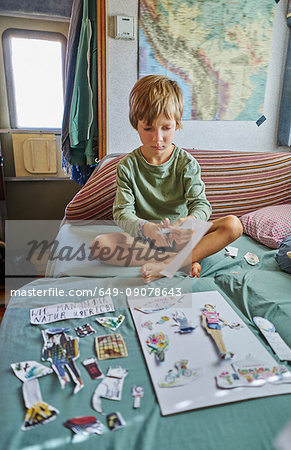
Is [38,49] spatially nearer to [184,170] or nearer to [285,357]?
[184,170]

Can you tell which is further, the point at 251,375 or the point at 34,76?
the point at 34,76

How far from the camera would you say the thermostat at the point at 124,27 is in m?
1.68

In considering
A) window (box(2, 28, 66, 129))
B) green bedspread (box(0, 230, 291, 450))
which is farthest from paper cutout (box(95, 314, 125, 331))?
window (box(2, 28, 66, 129))

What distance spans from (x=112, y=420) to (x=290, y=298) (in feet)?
2.14

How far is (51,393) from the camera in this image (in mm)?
626

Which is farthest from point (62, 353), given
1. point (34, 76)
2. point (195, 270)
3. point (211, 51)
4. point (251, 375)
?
point (34, 76)

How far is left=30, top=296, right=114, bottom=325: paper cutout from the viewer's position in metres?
0.85

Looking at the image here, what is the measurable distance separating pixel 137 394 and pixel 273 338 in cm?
37

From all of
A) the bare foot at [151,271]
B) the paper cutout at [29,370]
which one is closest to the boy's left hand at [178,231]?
the bare foot at [151,271]

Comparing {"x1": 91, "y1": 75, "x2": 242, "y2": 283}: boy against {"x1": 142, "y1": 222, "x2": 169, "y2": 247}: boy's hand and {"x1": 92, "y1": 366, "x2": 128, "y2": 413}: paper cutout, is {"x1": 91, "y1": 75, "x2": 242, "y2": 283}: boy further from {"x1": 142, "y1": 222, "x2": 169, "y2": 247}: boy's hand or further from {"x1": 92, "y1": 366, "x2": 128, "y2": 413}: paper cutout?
{"x1": 92, "y1": 366, "x2": 128, "y2": 413}: paper cutout

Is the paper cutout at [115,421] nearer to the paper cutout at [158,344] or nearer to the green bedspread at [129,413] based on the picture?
the green bedspread at [129,413]

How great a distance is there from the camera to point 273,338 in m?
0.80

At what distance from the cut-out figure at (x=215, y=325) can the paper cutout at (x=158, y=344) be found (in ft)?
0.37

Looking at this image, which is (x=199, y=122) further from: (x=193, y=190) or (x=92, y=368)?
(x=92, y=368)
